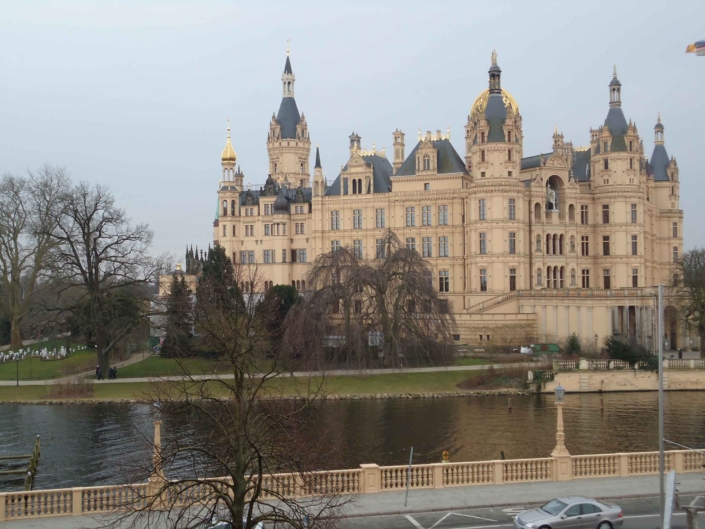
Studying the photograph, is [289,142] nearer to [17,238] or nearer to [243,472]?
[17,238]

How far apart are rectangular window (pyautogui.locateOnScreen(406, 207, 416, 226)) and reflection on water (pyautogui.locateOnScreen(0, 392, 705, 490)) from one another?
32.7 m

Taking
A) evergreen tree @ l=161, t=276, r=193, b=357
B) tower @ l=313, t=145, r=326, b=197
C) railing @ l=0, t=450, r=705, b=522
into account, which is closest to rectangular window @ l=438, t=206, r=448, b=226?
tower @ l=313, t=145, r=326, b=197

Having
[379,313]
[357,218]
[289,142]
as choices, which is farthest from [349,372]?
[289,142]

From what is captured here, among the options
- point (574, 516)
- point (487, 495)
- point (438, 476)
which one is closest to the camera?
point (574, 516)

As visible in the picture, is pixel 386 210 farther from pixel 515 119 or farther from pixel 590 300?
pixel 590 300

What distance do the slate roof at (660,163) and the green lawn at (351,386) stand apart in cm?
4638

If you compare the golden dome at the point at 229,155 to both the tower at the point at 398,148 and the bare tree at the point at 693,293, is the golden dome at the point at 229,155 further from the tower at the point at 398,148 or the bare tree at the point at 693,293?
the bare tree at the point at 693,293

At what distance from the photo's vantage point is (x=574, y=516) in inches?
890

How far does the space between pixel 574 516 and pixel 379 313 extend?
135 feet

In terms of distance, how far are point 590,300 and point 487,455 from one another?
128 feet

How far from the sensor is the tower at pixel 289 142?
113 metres

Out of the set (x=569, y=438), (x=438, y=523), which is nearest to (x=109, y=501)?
(x=438, y=523)

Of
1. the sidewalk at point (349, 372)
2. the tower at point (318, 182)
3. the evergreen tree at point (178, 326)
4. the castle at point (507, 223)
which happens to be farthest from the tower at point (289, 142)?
the sidewalk at point (349, 372)

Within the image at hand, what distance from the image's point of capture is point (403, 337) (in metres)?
63.4
